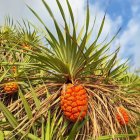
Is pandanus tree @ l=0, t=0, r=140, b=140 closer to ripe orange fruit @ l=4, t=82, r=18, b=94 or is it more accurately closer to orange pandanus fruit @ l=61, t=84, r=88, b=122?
orange pandanus fruit @ l=61, t=84, r=88, b=122

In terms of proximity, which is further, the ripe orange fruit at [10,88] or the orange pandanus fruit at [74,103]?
Result: the ripe orange fruit at [10,88]

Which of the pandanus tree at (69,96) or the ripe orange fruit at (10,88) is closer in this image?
the pandanus tree at (69,96)

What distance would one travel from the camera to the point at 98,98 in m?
4.89

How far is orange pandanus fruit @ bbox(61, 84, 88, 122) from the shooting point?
15.3 ft

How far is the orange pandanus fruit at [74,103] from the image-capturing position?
4656mm

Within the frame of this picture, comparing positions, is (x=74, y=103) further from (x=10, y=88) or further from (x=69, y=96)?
(x=10, y=88)

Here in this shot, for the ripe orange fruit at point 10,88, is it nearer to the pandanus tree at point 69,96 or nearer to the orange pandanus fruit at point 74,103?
the pandanus tree at point 69,96

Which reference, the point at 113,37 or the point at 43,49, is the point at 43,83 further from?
the point at 113,37

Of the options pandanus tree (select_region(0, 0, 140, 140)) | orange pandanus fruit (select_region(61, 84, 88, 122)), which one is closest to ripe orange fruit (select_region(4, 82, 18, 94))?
pandanus tree (select_region(0, 0, 140, 140))

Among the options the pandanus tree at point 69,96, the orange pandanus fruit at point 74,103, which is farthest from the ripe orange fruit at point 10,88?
the orange pandanus fruit at point 74,103

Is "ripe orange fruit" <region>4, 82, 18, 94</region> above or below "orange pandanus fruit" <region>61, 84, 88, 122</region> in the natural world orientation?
above

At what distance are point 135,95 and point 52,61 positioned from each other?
1.46 meters

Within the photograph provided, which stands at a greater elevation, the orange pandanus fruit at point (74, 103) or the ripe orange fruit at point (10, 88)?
the ripe orange fruit at point (10, 88)

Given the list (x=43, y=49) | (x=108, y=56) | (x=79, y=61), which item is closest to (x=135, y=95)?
(x=108, y=56)
